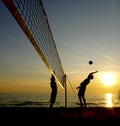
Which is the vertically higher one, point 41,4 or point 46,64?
point 41,4

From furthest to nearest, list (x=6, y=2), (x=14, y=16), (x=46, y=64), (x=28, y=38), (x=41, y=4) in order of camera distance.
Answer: (x=46, y=64) < (x=41, y=4) < (x=28, y=38) < (x=14, y=16) < (x=6, y=2)

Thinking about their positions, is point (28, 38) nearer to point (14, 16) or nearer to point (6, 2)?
point (14, 16)

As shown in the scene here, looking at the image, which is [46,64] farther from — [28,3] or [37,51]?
[28,3]

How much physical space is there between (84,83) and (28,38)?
6.82m
